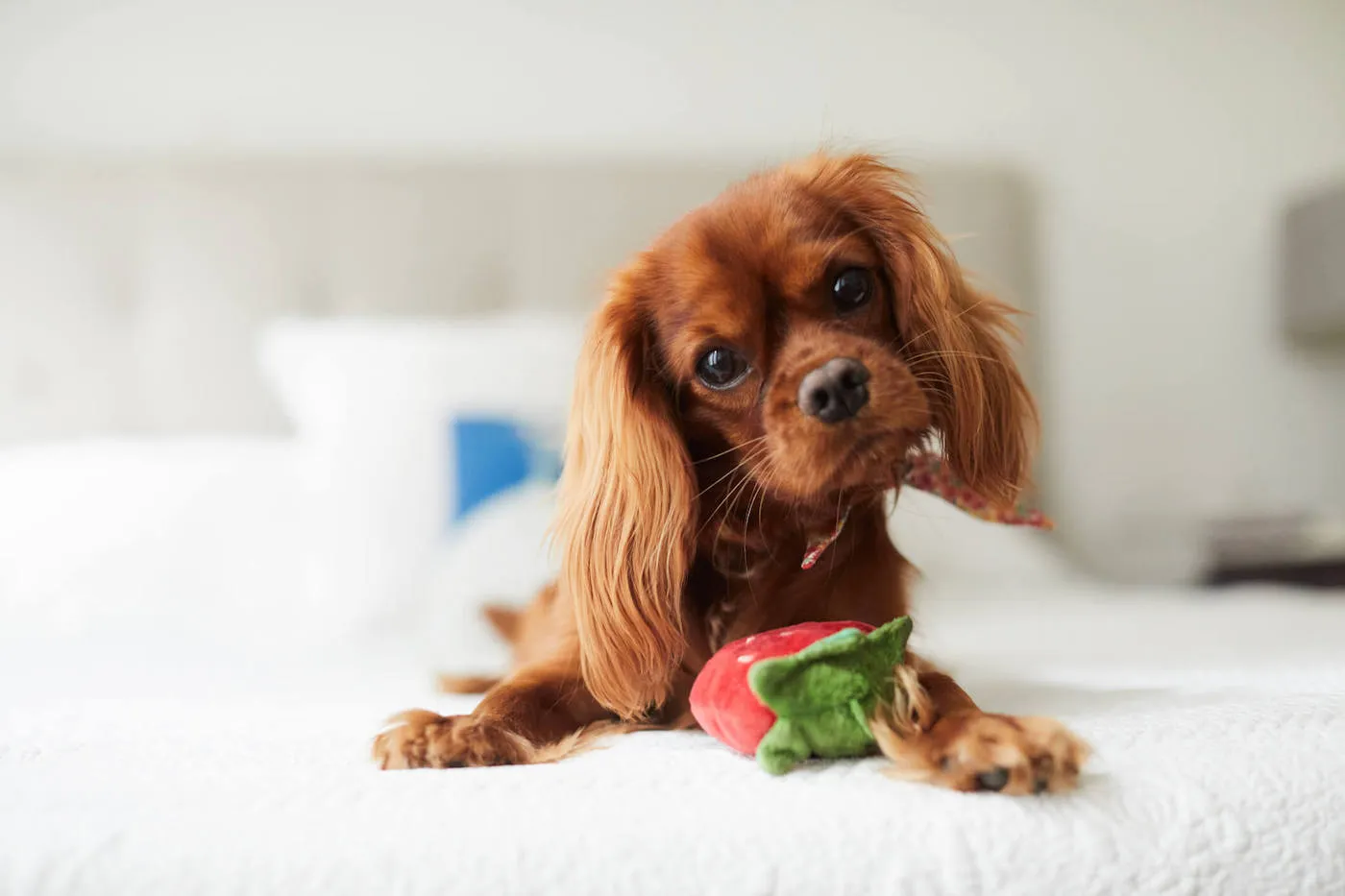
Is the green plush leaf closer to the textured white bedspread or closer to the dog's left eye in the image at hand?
the textured white bedspread

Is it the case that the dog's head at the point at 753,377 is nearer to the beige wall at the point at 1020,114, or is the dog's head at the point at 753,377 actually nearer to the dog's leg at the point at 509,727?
the dog's leg at the point at 509,727

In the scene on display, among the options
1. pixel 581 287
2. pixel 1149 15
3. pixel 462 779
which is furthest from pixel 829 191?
pixel 1149 15

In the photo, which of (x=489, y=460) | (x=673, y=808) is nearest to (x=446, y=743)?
(x=673, y=808)

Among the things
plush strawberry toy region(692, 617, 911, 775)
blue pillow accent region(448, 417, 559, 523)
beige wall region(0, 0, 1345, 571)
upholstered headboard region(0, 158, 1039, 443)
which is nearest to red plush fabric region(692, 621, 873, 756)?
plush strawberry toy region(692, 617, 911, 775)

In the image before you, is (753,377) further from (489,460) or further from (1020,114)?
(1020,114)

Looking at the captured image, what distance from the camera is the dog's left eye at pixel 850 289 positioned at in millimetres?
973

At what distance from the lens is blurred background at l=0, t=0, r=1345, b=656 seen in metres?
1.92

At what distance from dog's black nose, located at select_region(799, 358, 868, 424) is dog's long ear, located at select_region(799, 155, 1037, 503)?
0.18m

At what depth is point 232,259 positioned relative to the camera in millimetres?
2340

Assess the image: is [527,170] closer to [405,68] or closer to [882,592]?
[405,68]

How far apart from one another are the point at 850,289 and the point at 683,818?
55 centimetres

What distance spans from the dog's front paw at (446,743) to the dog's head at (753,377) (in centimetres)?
11

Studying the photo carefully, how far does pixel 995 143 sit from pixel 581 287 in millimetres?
1285

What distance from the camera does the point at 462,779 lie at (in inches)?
28.8
